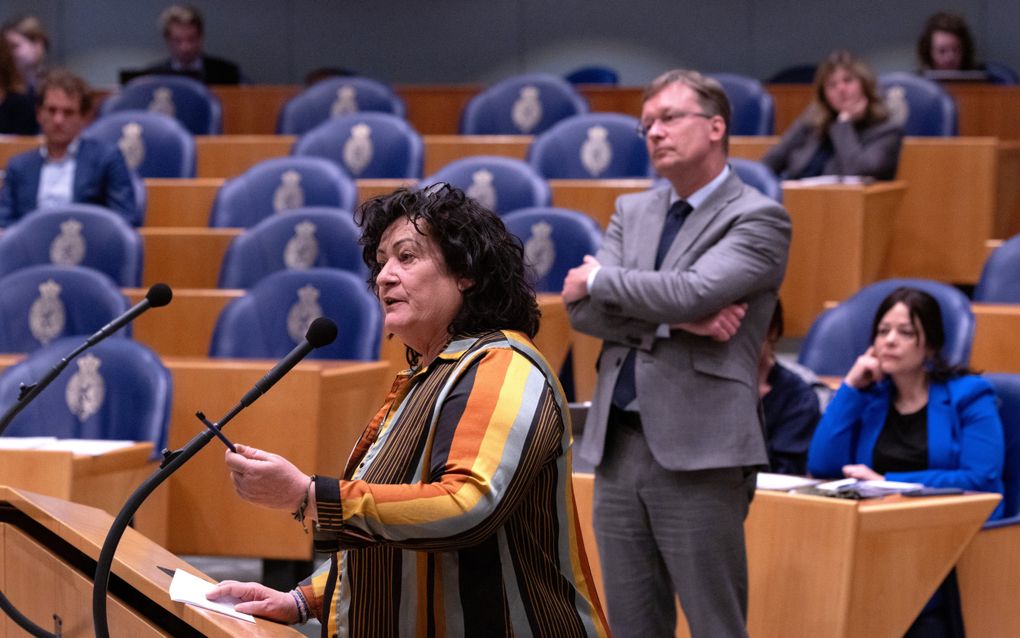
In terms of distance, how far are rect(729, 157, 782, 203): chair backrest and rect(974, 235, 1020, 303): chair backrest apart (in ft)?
2.02

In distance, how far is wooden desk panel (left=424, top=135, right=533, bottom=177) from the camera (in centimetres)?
534

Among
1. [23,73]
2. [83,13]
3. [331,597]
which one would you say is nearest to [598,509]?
[331,597]

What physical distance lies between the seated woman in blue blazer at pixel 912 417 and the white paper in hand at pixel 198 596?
59.4 inches

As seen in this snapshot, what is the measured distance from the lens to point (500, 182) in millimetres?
4559

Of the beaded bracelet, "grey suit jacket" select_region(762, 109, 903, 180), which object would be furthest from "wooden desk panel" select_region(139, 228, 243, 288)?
the beaded bracelet

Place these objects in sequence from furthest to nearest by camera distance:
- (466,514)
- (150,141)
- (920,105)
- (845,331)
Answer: (150,141), (920,105), (845,331), (466,514)

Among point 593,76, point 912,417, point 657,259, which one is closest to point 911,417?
point 912,417

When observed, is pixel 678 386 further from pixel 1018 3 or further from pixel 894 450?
pixel 1018 3

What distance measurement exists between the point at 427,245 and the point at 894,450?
1.57 m

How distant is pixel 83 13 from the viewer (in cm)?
885

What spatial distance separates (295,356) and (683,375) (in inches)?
42.4

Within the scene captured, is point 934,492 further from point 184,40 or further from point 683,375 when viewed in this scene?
point 184,40

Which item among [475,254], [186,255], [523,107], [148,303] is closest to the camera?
[475,254]

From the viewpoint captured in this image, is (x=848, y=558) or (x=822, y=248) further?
(x=822, y=248)
